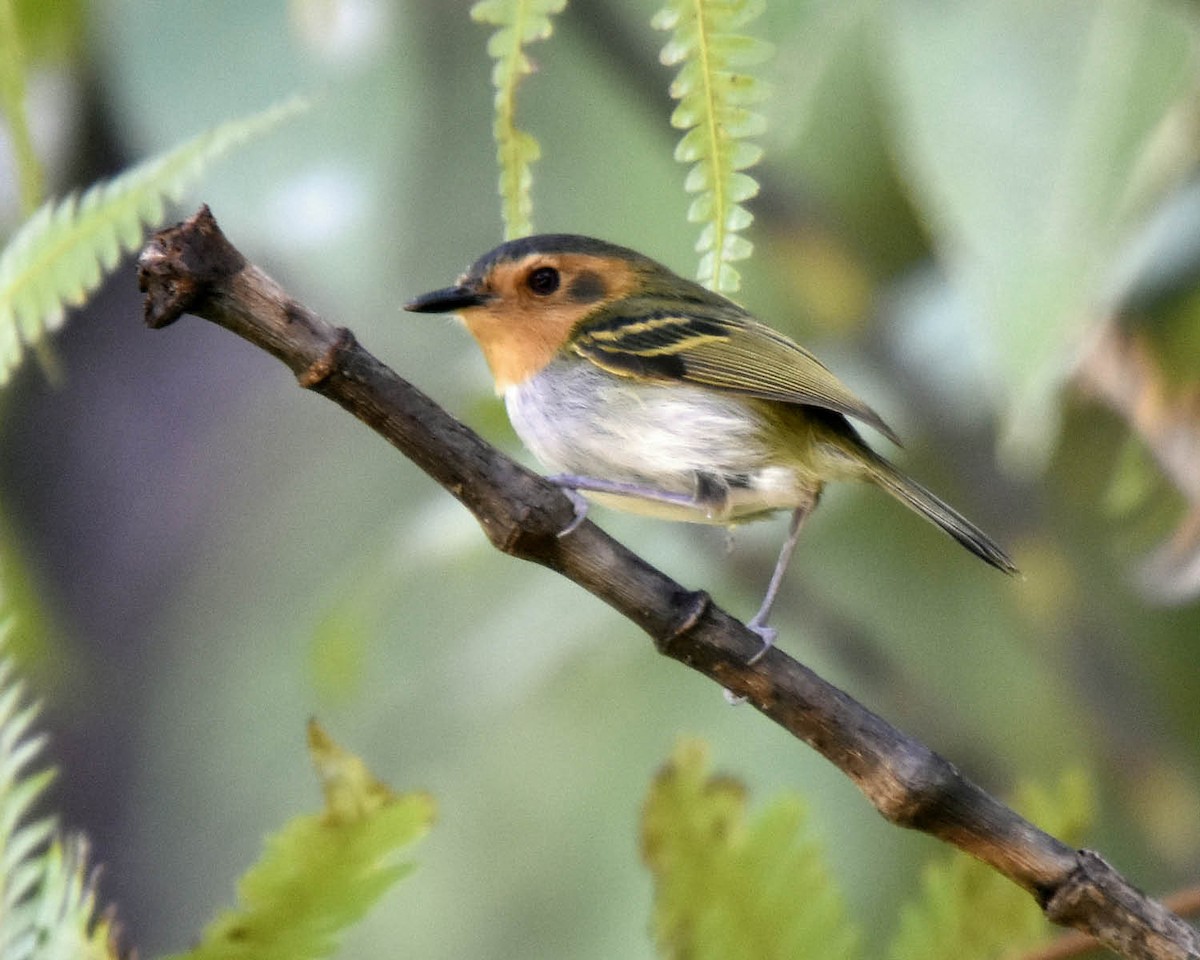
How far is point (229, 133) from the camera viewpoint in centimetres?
99

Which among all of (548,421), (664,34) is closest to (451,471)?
(548,421)

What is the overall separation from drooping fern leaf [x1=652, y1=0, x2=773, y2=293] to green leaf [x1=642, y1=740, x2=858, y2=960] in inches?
16.6

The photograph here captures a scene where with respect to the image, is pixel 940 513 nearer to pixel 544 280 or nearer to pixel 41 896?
pixel 544 280

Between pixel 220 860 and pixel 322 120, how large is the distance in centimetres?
215

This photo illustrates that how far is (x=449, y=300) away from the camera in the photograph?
145cm

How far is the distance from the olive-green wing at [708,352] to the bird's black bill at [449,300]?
0.12 meters

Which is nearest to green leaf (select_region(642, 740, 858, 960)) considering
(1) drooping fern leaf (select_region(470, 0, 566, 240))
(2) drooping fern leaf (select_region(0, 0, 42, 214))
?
(1) drooping fern leaf (select_region(470, 0, 566, 240))

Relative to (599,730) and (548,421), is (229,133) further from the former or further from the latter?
(599,730)

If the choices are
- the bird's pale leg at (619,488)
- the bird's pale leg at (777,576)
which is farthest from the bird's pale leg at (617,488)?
the bird's pale leg at (777,576)

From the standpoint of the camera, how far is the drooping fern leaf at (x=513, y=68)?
0.87 meters

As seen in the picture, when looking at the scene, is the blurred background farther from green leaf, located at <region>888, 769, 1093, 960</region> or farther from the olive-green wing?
green leaf, located at <region>888, 769, 1093, 960</region>

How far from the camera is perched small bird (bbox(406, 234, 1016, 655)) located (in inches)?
54.9

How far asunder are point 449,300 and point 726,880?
25.9 inches

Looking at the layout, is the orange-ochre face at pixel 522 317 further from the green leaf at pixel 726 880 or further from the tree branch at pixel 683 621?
the tree branch at pixel 683 621
